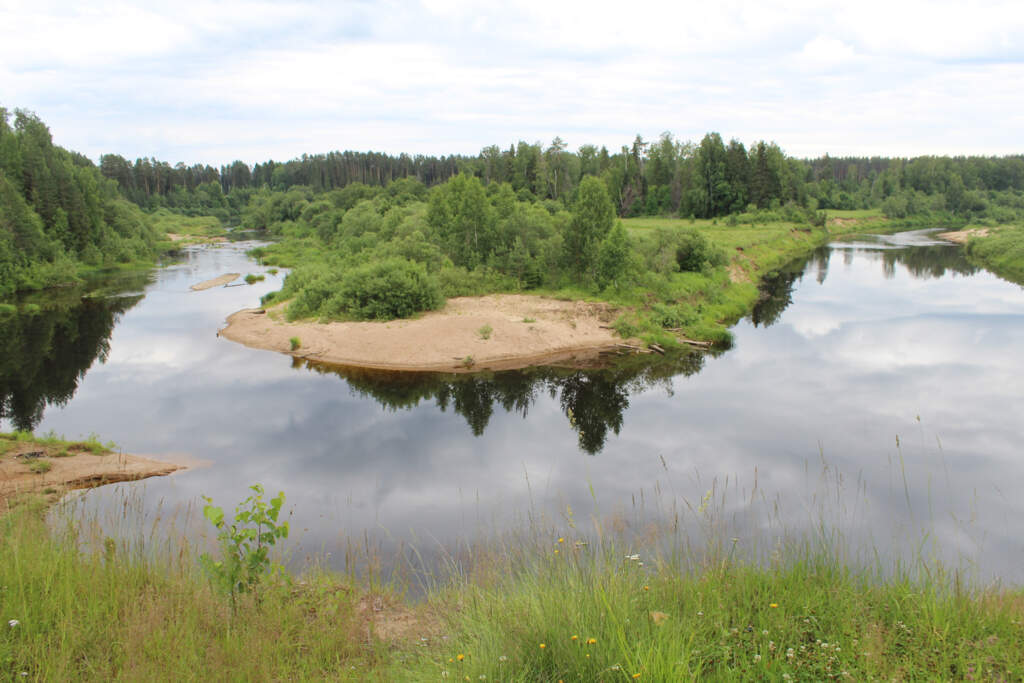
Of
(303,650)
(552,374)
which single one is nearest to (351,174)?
(552,374)

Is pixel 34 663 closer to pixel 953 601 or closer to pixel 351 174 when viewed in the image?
pixel 953 601

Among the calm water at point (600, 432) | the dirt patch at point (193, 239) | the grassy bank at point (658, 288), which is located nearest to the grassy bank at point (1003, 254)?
the grassy bank at point (658, 288)

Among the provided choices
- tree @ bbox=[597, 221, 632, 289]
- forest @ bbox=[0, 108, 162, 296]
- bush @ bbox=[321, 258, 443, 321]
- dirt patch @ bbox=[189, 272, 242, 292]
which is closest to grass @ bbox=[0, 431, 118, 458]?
bush @ bbox=[321, 258, 443, 321]

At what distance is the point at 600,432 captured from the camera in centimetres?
1842

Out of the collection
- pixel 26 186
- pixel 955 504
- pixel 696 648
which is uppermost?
pixel 26 186

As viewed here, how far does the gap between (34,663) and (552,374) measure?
2079 centimetres

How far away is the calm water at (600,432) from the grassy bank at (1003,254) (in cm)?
2170

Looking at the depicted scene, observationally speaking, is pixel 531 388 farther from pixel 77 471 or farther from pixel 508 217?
pixel 508 217

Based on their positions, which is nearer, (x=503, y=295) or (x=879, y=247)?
(x=503, y=295)

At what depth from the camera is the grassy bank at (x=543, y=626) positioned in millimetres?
4578

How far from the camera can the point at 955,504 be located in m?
13.4

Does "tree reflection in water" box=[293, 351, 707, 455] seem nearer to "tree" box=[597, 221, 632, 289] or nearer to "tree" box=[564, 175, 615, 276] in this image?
"tree" box=[597, 221, 632, 289]

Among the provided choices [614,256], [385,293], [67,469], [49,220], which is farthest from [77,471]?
[49,220]

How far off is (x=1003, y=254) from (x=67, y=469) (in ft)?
222
